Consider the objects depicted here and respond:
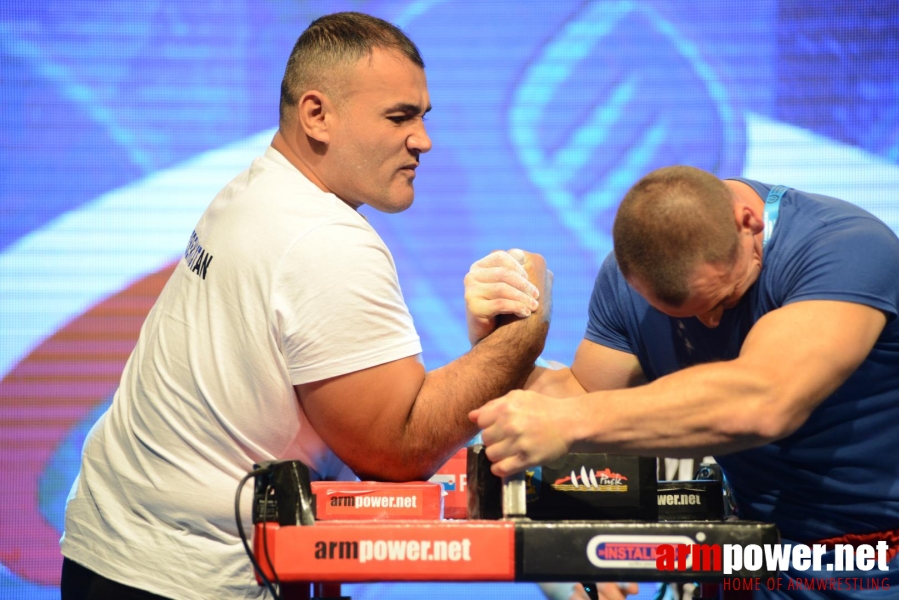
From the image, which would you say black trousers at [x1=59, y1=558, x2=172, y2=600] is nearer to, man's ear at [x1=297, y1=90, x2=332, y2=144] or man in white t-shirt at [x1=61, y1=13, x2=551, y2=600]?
man in white t-shirt at [x1=61, y1=13, x2=551, y2=600]

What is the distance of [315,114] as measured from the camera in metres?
1.71

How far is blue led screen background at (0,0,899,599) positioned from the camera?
322 cm

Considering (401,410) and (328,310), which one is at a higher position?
(328,310)

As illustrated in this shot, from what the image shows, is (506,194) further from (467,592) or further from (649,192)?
(649,192)

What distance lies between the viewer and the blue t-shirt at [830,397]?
1401 mm

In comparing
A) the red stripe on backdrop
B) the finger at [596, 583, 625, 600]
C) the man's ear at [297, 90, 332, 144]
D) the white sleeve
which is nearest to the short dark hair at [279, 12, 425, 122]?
the man's ear at [297, 90, 332, 144]

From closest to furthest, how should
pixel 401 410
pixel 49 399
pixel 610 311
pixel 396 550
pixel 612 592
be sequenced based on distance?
pixel 396 550
pixel 401 410
pixel 610 311
pixel 612 592
pixel 49 399

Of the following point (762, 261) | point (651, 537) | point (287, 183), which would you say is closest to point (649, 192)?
point (762, 261)

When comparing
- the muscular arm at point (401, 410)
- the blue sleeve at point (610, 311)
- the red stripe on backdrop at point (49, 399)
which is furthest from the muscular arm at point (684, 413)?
the red stripe on backdrop at point (49, 399)

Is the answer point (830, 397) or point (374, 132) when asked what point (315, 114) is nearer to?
point (374, 132)

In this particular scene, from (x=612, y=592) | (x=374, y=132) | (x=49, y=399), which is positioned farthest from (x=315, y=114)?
(x=49, y=399)

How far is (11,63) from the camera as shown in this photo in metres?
3.25

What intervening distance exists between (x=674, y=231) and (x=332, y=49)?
30.9 inches

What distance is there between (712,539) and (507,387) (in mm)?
505
